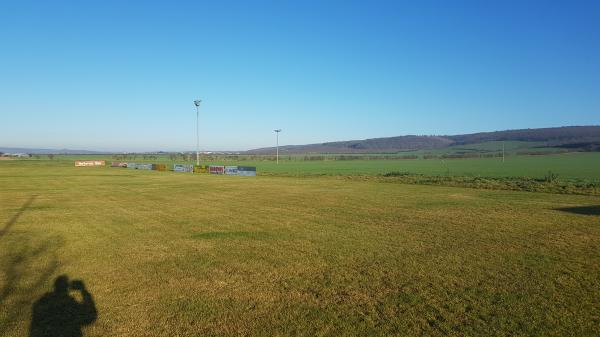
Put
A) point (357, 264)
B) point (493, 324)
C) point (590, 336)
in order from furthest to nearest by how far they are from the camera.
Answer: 1. point (357, 264)
2. point (493, 324)
3. point (590, 336)

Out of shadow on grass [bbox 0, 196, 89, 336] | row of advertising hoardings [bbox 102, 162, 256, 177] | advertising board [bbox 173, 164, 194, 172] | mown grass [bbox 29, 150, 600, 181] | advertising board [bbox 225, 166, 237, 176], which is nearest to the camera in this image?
shadow on grass [bbox 0, 196, 89, 336]

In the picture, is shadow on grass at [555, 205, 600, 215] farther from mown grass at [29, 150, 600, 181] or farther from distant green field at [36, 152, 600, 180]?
distant green field at [36, 152, 600, 180]

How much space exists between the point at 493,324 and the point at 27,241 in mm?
12373

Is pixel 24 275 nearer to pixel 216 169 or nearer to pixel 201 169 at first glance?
pixel 216 169

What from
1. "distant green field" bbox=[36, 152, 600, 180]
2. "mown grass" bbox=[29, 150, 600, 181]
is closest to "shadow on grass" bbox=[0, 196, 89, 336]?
"mown grass" bbox=[29, 150, 600, 181]

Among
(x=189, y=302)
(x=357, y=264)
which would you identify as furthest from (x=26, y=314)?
(x=357, y=264)

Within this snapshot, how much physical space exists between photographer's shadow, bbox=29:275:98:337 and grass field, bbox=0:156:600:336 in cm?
14

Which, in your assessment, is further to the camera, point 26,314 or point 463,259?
point 463,259

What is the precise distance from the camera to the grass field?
20.4 ft

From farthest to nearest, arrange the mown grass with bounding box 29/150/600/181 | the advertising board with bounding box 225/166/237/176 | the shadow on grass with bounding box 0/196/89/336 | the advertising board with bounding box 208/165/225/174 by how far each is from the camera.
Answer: the advertising board with bounding box 208/165/225/174
the advertising board with bounding box 225/166/237/176
the mown grass with bounding box 29/150/600/181
the shadow on grass with bounding box 0/196/89/336

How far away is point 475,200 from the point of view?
22.4 m

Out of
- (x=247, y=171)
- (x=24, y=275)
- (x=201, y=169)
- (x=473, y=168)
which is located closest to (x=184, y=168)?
(x=201, y=169)

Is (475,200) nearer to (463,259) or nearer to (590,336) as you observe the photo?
(463,259)

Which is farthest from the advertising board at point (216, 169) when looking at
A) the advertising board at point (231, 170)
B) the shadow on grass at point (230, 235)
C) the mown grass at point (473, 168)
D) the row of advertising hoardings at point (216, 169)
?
the shadow on grass at point (230, 235)
